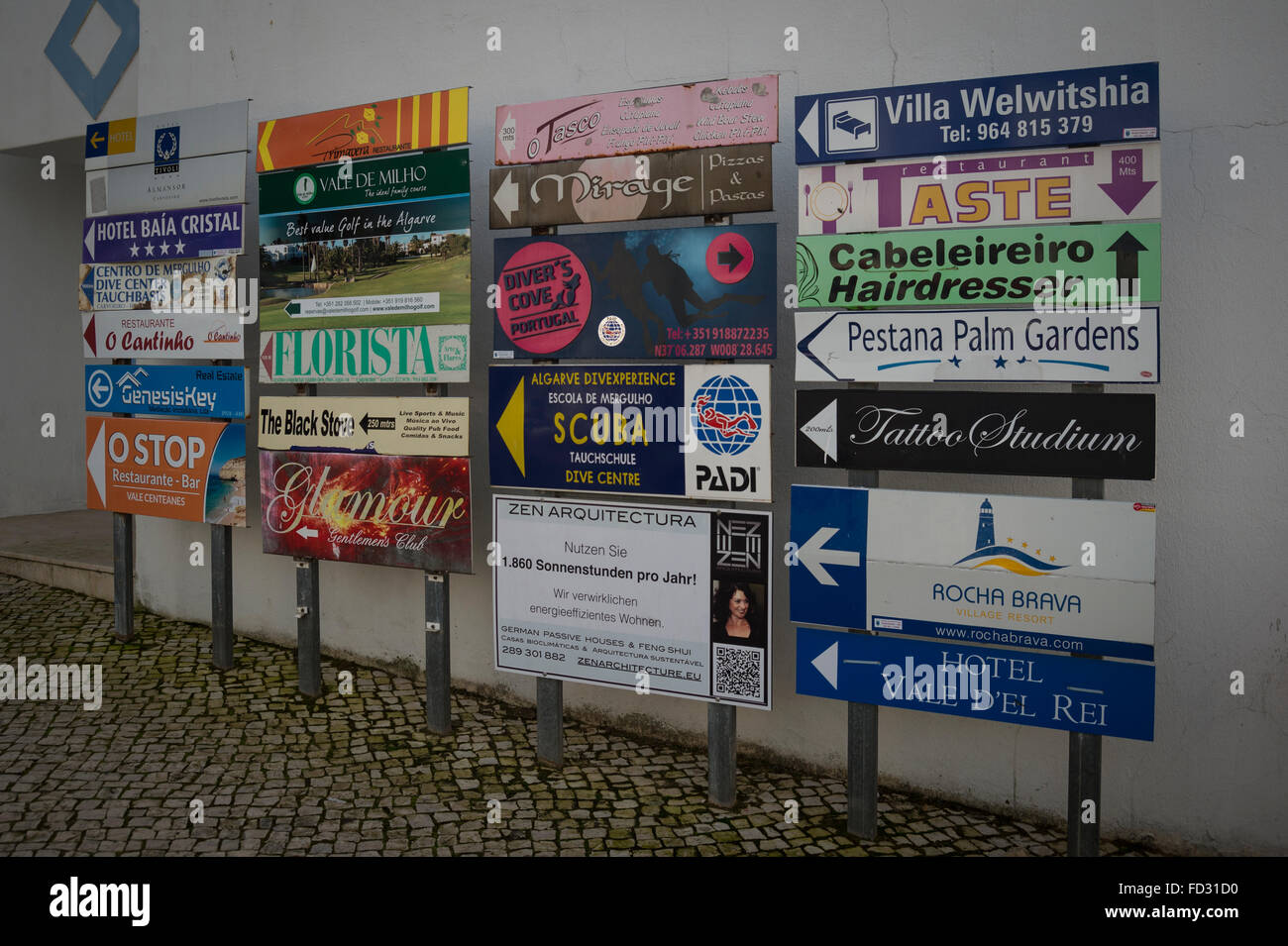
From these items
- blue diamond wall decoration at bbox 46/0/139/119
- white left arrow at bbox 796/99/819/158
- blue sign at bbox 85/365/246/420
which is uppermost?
blue diamond wall decoration at bbox 46/0/139/119

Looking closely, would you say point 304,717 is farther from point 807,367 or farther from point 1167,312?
point 1167,312

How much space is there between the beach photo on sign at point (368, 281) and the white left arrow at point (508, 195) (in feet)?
1.08

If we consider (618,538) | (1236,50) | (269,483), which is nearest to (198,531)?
(269,483)

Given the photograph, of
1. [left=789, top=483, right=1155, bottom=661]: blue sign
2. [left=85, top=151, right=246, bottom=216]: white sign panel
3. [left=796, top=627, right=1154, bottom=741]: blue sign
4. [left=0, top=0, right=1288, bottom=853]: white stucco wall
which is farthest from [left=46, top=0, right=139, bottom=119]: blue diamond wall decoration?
[left=796, top=627, right=1154, bottom=741]: blue sign

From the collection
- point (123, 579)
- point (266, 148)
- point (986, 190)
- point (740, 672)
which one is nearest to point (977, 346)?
point (986, 190)

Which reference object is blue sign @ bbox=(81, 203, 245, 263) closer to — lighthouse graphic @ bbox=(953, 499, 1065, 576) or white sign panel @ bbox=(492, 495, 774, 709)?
white sign panel @ bbox=(492, 495, 774, 709)

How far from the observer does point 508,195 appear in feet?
19.0

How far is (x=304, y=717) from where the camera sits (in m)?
6.43

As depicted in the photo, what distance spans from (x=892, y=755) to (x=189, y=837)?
367 cm

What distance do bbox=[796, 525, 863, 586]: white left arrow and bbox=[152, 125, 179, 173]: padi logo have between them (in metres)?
5.45

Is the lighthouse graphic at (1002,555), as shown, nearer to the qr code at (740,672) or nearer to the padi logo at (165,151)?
the qr code at (740,672)

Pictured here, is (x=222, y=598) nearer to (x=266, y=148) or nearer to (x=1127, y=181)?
(x=266, y=148)

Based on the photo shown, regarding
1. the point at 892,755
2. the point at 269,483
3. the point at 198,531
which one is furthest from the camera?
the point at 198,531

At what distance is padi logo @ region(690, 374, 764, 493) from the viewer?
5.17 metres
